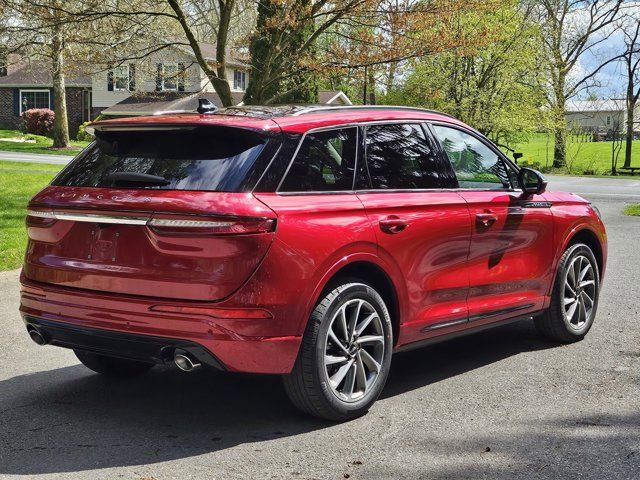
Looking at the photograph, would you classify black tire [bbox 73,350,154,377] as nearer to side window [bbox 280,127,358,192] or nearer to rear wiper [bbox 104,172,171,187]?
rear wiper [bbox 104,172,171,187]

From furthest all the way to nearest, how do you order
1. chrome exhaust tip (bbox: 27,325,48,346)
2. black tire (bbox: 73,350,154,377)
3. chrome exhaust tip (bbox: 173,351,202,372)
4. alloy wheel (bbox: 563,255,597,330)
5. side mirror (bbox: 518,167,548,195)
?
alloy wheel (bbox: 563,255,597,330), side mirror (bbox: 518,167,548,195), black tire (bbox: 73,350,154,377), chrome exhaust tip (bbox: 27,325,48,346), chrome exhaust tip (bbox: 173,351,202,372)

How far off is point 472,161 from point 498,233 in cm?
55

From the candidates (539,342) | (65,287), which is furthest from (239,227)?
(539,342)

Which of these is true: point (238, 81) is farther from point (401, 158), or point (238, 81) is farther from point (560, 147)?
point (401, 158)

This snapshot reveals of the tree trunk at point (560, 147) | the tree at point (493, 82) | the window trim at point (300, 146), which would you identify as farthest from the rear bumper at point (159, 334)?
the tree trunk at point (560, 147)

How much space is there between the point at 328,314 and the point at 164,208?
1.04 metres

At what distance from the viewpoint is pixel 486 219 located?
5871 mm

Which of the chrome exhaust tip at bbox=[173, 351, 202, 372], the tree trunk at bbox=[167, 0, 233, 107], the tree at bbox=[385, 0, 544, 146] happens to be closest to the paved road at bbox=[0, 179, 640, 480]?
the chrome exhaust tip at bbox=[173, 351, 202, 372]

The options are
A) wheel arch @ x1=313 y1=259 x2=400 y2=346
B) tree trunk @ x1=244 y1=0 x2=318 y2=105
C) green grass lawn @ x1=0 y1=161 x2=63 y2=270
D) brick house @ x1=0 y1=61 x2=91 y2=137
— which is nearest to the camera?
wheel arch @ x1=313 y1=259 x2=400 y2=346

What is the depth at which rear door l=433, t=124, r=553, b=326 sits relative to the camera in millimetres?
5855

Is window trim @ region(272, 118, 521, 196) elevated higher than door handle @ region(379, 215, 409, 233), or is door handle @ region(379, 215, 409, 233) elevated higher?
window trim @ region(272, 118, 521, 196)

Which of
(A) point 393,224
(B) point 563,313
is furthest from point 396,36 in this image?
(A) point 393,224

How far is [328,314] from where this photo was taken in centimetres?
466

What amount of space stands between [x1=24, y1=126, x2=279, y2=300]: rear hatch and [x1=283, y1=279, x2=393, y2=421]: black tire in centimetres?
54
